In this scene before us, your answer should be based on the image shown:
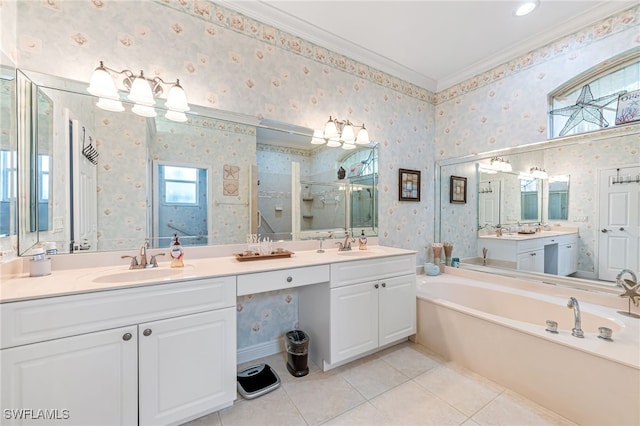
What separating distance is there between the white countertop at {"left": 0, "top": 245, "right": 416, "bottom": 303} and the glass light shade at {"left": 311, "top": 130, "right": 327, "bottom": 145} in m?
1.03

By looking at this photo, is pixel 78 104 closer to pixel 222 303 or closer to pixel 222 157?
pixel 222 157

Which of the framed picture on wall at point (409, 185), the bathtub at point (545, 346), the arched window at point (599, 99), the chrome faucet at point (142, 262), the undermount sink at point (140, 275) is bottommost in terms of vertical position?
the bathtub at point (545, 346)

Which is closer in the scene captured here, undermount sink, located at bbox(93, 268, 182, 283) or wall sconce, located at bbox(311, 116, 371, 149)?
undermount sink, located at bbox(93, 268, 182, 283)

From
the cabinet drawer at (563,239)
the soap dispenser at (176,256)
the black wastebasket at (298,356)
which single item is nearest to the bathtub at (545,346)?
the cabinet drawer at (563,239)

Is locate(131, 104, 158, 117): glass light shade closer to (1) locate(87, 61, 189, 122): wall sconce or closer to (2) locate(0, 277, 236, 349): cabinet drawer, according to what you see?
(1) locate(87, 61, 189, 122): wall sconce

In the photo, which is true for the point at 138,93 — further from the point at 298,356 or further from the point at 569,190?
the point at 569,190

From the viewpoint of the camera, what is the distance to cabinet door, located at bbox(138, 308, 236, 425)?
48.0 inches

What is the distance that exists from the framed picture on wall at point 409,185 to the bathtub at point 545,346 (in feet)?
3.57

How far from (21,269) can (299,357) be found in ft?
5.47

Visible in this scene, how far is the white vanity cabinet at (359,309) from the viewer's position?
182 centimetres

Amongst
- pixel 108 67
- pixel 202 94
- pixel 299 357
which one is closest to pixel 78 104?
pixel 108 67

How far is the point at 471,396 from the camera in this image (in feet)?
5.38

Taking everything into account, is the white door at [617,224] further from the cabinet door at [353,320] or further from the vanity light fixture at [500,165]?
the cabinet door at [353,320]

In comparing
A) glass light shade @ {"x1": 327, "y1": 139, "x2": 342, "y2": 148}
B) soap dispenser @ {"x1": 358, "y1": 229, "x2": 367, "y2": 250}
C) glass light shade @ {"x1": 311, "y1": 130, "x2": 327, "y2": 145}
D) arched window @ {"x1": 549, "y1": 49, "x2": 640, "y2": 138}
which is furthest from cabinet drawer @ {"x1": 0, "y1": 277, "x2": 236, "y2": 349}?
arched window @ {"x1": 549, "y1": 49, "x2": 640, "y2": 138}
